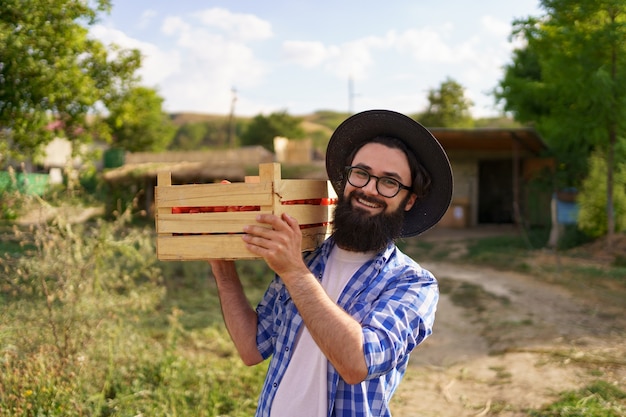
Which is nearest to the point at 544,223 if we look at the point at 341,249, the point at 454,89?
the point at 341,249

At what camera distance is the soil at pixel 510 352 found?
16.1ft

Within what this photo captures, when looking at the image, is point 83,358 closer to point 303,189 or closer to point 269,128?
point 303,189

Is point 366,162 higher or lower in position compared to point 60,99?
lower

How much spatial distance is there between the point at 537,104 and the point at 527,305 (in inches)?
216

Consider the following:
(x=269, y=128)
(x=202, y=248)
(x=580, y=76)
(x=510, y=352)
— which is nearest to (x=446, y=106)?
(x=269, y=128)

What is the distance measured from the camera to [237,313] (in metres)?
2.22

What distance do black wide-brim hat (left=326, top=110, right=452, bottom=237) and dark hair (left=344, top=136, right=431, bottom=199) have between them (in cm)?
3

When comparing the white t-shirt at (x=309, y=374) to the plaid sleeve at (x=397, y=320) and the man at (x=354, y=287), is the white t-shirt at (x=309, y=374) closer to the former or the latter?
the man at (x=354, y=287)

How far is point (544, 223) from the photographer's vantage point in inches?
693

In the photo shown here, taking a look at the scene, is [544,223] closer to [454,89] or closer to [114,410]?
[114,410]

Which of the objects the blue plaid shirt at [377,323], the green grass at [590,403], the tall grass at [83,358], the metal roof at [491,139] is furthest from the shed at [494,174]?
the blue plaid shirt at [377,323]

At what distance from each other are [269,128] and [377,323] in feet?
167

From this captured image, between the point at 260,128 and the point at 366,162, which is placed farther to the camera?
the point at 260,128

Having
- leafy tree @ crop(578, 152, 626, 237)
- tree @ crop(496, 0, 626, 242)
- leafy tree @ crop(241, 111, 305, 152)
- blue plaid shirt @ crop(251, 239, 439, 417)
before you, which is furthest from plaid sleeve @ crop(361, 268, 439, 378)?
leafy tree @ crop(241, 111, 305, 152)
